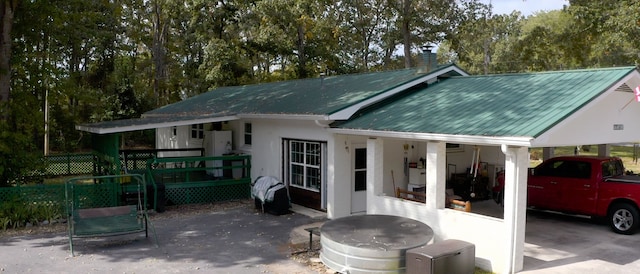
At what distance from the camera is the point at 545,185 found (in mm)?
11164

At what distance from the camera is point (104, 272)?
7637mm

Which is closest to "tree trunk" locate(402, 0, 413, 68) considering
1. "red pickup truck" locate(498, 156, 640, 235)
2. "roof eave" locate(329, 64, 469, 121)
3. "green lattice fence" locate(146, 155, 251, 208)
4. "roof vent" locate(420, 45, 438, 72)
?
"roof eave" locate(329, 64, 469, 121)

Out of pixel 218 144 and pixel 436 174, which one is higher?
pixel 218 144

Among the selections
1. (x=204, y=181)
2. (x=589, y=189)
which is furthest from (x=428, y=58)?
(x=204, y=181)

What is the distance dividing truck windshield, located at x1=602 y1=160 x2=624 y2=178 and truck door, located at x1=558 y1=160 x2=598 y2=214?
291mm

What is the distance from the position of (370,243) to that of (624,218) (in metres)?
6.13

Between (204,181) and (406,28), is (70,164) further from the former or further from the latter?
(406,28)

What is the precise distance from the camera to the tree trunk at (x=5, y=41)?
11.9 m

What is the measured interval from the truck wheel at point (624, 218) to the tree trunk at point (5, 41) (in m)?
14.9

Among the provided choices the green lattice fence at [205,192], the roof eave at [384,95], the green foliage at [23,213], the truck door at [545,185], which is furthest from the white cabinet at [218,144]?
the truck door at [545,185]

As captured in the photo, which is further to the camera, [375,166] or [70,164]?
[70,164]

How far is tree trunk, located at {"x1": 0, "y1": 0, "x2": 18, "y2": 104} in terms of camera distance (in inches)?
467

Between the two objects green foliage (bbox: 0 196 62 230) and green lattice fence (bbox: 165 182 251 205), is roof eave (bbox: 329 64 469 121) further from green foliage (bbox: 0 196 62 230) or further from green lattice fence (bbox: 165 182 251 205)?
green foliage (bbox: 0 196 62 230)

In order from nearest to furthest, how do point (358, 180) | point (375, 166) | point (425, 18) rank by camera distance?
point (375, 166), point (358, 180), point (425, 18)
